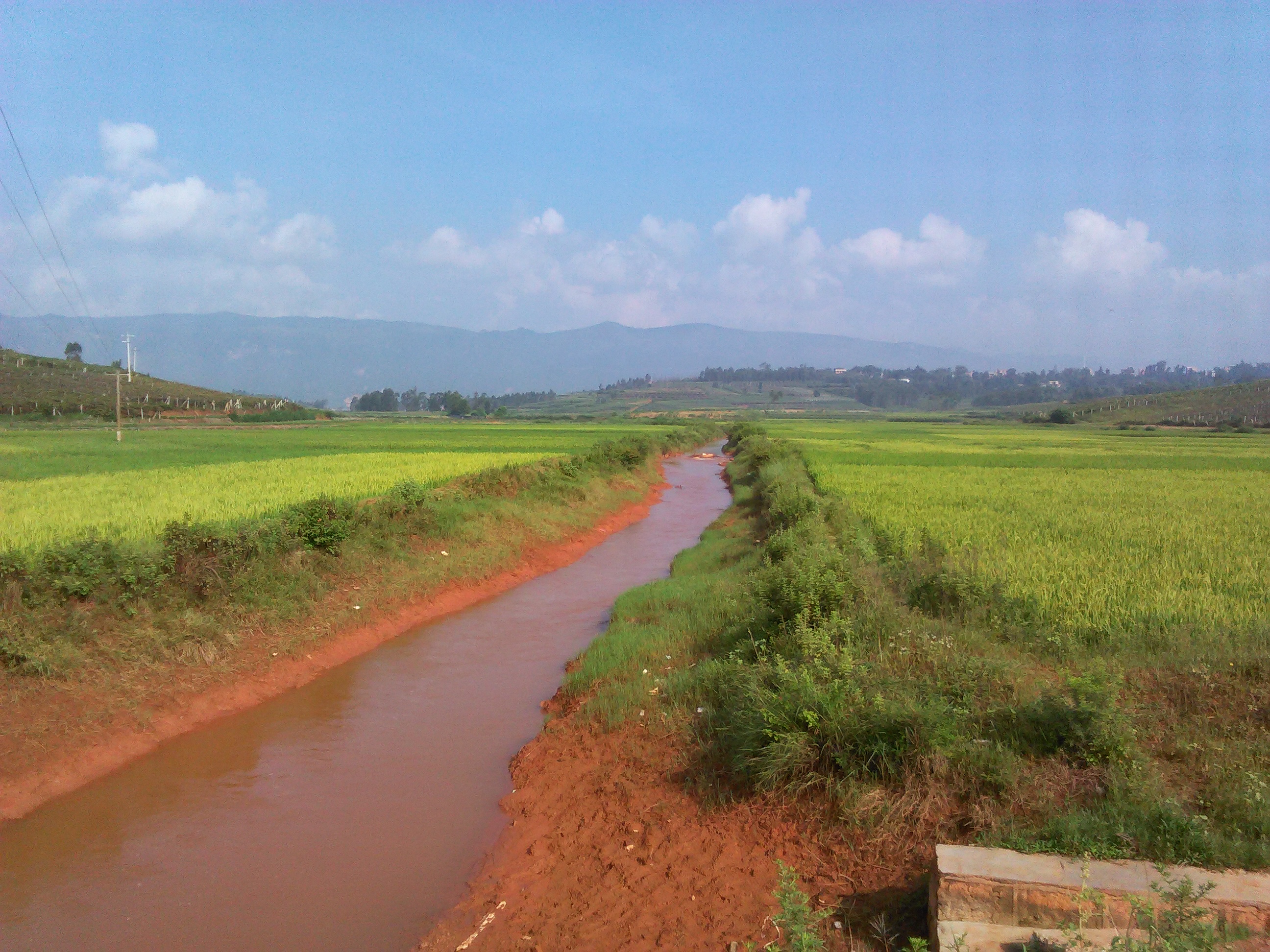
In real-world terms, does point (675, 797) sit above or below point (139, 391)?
below

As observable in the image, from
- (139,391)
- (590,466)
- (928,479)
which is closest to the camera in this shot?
(928,479)

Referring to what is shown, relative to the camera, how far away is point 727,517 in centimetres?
2156

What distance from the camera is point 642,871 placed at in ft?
18.8

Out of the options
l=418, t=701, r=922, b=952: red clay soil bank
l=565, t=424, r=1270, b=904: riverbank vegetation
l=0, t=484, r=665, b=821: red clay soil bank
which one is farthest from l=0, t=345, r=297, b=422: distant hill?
l=418, t=701, r=922, b=952: red clay soil bank

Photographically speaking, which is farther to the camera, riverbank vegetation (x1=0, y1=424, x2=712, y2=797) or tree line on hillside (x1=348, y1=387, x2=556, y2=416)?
tree line on hillside (x1=348, y1=387, x2=556, y2=416)

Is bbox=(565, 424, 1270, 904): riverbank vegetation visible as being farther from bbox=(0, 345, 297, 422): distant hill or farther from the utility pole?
bbox=(0, 345, 297, 422): distant hill

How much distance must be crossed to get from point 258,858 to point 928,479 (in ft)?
67.3

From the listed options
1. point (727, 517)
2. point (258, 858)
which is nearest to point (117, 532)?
point (258, 858)

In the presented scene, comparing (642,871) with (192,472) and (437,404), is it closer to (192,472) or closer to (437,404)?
(192,472)

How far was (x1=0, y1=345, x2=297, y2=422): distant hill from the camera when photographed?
54.0 metres

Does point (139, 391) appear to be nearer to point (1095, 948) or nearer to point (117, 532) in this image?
point (117, 532)

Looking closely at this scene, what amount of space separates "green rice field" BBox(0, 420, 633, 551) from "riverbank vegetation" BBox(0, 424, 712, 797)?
1.02 m

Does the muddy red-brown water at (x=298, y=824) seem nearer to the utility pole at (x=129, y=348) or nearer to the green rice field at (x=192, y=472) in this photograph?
the green rice field at (x=192, y=472)

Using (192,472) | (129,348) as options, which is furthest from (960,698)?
(129,348)
